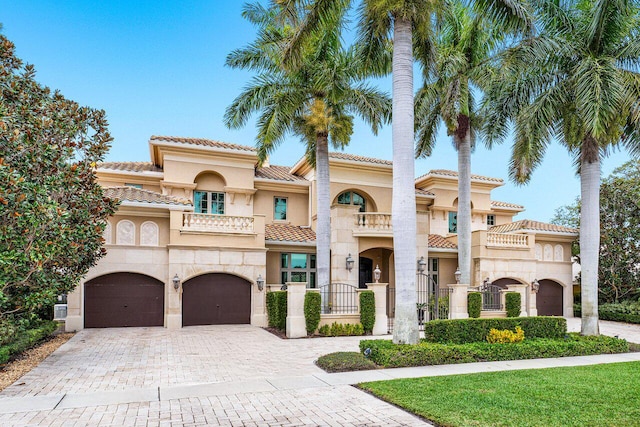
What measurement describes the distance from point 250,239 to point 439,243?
11.1m

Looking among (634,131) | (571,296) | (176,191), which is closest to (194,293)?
(176,191)

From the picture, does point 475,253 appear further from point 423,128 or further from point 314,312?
point 314,312

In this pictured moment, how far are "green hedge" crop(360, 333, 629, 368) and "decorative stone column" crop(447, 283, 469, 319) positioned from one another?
4.80 meters

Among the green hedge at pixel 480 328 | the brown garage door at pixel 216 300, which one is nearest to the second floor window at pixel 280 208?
the brown garage door at pixel 216 300

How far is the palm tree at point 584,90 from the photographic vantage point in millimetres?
13647

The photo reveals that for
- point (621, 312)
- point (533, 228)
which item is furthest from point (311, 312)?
point (621, 312)

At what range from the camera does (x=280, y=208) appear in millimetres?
26031

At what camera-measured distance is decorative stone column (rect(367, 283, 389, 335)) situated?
59.0 feet

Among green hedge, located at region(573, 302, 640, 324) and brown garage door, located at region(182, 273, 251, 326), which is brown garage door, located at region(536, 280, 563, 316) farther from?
brown garage door, located at region(182, 273, 251, 326)

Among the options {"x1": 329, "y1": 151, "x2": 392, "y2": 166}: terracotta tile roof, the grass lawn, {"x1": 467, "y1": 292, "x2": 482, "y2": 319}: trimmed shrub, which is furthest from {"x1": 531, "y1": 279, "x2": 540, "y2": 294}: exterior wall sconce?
the grass lawn

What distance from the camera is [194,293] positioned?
66.3 feet

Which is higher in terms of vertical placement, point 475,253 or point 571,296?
point 475,253

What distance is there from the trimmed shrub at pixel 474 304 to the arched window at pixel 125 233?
1460 centimetres

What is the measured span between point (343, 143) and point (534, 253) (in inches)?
556
